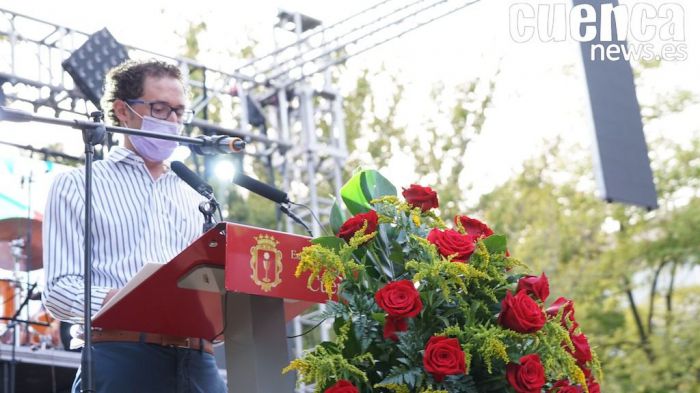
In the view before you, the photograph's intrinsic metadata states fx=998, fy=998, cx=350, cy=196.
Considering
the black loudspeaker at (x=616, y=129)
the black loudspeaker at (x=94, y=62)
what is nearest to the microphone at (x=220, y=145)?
the black loudspeaker at (x=616, y=129)

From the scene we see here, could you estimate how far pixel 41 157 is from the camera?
8.70m

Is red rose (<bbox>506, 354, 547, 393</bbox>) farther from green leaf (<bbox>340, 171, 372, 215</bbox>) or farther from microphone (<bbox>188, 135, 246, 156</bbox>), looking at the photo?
microphone (<bbox>188, 135, 246, 156</bbox>)

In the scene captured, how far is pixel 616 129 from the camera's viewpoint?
17.9 ft

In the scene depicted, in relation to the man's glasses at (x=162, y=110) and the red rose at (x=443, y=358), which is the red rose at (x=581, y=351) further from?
the man's glasses at (x=162, y=110)

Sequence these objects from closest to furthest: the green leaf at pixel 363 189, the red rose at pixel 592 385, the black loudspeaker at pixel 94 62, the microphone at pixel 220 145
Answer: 1. the red rose at pixel 592 385
2. the green leaf at pixel 363 189
3. the microphone at pixel 220 145
4. the black loudspeaker at pixel 94 62

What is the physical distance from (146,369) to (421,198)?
90 centimetres

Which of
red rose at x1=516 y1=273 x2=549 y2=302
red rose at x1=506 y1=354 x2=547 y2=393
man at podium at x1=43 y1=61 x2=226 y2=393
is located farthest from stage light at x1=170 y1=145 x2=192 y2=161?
red rose at x1=506 y1=354 x2=547 y2=393

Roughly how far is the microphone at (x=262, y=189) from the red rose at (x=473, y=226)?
0.48 m

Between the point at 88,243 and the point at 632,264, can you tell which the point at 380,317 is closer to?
the point at 88,243

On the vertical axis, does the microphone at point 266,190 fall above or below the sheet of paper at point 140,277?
above

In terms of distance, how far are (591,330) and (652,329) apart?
89cm

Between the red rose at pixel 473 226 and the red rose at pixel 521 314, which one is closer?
the red rose at pixel 521 314

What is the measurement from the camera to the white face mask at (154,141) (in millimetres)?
3098

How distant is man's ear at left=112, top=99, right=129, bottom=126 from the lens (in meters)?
3.21
